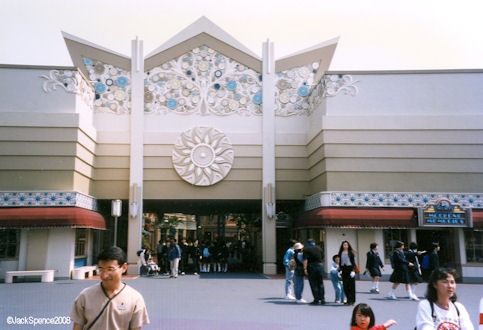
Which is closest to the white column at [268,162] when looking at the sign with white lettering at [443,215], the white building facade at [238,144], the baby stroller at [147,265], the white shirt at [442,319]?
the white building facade at [238,144]

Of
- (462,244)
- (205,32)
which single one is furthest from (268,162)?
(462,244)

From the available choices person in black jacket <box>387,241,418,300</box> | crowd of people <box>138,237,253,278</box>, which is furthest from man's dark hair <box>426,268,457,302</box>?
crowd of people <box>138,237,253,278</box>

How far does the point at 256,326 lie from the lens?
812 centimetres

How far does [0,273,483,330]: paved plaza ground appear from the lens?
8.40 metres

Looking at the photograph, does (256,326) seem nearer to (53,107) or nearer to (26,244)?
(26,244)

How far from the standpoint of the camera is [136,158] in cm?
2142

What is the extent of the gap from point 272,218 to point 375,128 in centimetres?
654

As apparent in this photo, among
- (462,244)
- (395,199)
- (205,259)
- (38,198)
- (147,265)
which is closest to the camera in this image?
(462,244)

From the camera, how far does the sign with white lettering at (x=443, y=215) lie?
17.5 metres

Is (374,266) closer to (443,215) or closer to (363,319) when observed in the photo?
(443,215)

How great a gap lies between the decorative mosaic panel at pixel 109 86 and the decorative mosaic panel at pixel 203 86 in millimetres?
1046

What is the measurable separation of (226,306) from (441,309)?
7.07m

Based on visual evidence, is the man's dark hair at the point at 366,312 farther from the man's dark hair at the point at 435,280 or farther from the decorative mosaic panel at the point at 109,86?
the decorative mosaic panel at the point at 109,86

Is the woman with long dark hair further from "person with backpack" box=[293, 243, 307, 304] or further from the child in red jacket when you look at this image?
the child in red jacket
